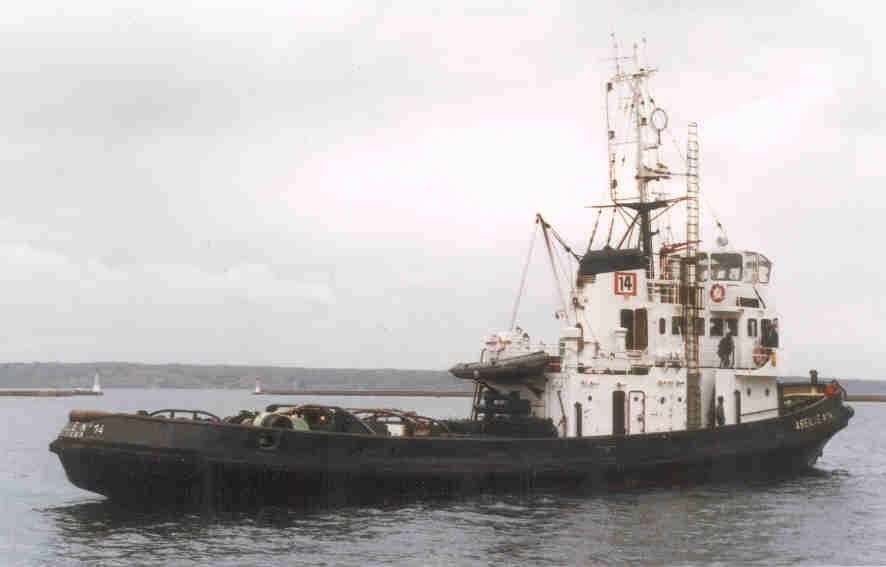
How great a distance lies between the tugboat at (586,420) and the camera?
2220cm

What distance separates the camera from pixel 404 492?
23.9m

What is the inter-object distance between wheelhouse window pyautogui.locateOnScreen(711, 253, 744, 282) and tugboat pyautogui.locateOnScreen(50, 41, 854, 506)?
0.14 ft

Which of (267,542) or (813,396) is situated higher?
(813,396)

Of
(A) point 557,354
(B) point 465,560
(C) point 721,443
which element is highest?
(A) point 557,354

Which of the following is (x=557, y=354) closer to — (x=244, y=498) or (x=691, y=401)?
(x=691, y=401)

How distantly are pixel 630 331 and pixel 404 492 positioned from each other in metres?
8.45

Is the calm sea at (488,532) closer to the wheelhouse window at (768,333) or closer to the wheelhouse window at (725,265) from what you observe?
the wheelhouse window at (768,333)

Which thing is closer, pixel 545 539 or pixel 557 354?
pixel 545 539

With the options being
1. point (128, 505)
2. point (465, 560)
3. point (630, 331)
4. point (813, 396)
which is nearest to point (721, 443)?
point (630, 331)

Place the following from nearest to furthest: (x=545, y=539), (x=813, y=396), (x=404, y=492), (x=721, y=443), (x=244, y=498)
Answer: (x=545, y=539), (x=244, y=498), (x=404, y=492), (x=721, y=443), (x=813, y=396)

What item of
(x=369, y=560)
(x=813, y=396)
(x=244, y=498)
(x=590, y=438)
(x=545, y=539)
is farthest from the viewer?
(x=813, y=396)

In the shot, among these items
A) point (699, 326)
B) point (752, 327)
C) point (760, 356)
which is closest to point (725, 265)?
point (752, 327)

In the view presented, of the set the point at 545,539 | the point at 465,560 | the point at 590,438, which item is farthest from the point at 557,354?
the point at 465,560

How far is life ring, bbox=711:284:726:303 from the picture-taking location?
29.4 metres
